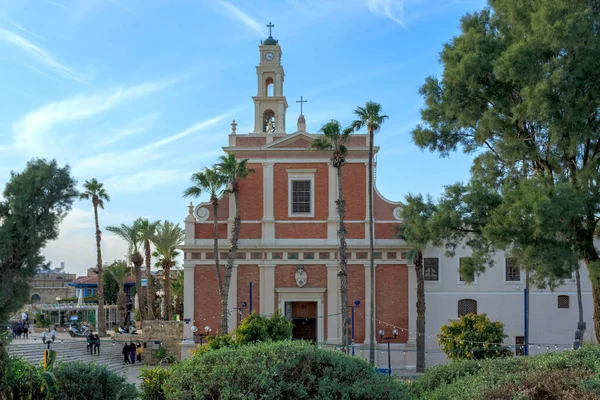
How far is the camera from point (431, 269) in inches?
1141

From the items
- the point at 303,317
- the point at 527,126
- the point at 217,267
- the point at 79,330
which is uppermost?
the point at 527,126

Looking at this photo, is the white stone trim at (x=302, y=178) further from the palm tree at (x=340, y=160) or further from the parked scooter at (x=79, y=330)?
the parked scooter at (x=79, y=330)

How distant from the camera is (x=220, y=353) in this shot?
26.5 ft

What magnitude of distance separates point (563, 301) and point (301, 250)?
11.4 metres

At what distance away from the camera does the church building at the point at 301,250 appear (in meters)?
28.1

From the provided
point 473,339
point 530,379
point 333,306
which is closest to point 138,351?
point 333,306

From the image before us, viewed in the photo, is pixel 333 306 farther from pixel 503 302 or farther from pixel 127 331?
pixel 127 331

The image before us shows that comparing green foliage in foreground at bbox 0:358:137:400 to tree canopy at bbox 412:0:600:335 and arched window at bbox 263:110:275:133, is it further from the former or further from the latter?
arched window at bbox 263:110:275:133

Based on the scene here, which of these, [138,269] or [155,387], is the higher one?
[138,269]

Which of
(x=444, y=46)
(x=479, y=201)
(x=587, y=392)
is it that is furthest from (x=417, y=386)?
(x=444, y=46)

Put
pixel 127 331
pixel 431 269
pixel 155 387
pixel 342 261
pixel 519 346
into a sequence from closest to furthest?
pixel 155 387 → pixel 342 261 → pixel 519 346 → pixel 431 269 → pixel 127 331

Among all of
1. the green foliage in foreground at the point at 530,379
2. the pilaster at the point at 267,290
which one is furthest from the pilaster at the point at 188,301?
the green foliage in foreground at the point at 530,379

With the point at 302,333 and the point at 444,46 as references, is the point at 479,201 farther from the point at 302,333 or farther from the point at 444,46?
the point at 302,333

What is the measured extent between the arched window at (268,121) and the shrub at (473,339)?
11.8m
